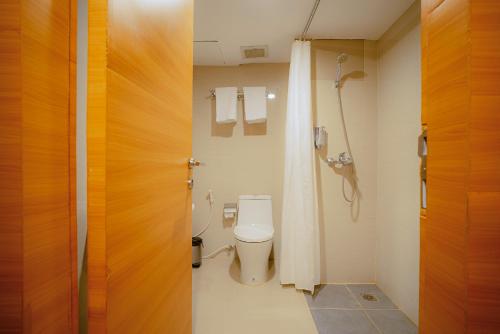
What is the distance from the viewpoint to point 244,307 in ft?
5.50

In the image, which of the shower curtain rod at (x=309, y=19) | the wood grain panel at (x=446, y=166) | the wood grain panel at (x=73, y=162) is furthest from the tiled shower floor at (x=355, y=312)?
the shower curtain rod at (x=309, y=19)

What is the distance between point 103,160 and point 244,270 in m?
1.74

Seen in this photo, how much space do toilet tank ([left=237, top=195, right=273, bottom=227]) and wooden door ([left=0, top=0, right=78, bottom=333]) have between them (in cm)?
178

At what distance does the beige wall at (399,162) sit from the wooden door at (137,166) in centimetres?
149

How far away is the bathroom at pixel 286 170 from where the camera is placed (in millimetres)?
481

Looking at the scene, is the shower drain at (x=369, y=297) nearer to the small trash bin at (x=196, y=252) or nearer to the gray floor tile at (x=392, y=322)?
the gray floor tile at (x=392, y=322)

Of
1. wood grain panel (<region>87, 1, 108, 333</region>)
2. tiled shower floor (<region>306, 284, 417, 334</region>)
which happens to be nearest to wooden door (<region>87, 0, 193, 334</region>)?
wood grain panel (<region>87, 1, 108, 333</region>)

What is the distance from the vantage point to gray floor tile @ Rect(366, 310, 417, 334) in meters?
1.46

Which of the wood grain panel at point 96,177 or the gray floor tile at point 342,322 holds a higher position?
the wood grain panel at point 96,177

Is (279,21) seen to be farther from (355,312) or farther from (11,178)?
(355,312)

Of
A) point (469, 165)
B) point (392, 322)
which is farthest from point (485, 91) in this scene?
point (392, 322)

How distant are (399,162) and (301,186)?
740 millimetres

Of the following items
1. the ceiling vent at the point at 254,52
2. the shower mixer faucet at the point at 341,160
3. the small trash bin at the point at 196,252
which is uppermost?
the ceiling vent at the point at 254,52

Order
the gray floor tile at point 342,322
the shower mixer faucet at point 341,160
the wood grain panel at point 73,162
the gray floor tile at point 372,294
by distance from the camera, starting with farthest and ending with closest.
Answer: the shower mixer faucet at point 341,160, the gray floor tile at point 372,294, the gray floor tile at point 342,322, the wood grain panel at point 73,162
